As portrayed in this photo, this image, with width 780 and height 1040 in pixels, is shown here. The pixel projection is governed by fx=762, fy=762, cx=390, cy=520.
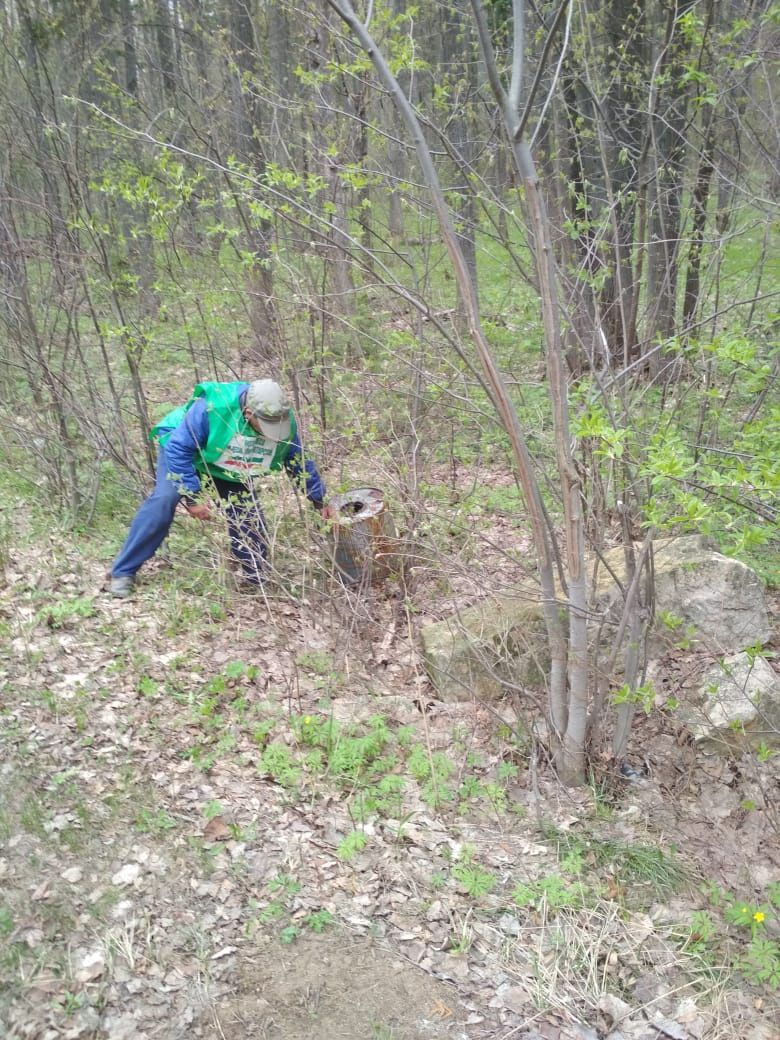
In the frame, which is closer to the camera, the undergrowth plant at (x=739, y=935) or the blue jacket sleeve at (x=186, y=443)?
the undergrowth plant at (x=739, y=935)

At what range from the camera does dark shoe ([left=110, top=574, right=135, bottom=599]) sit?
4840 millimetres

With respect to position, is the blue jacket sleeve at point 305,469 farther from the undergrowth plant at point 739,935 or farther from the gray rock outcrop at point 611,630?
the undergrowth plant at point 739,935

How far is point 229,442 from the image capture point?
191 inches

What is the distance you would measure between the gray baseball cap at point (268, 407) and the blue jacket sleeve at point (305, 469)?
0.20 meters

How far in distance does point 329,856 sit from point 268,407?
252 centimetres

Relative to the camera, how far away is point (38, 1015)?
8.34 feet

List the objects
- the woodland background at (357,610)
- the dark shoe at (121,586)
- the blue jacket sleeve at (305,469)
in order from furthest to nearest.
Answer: the blue jacket sleeve at (305,469) → the dark shoe at (121,586) → the woodland background at (357,610)

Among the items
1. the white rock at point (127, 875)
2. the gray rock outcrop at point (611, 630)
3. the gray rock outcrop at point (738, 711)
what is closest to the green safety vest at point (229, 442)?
the gray rock outcrop at point (611, 630)

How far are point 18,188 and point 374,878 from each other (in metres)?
5.03

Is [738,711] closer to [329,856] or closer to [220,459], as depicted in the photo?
[329,856]

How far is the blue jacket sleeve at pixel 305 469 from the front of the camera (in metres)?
4.97

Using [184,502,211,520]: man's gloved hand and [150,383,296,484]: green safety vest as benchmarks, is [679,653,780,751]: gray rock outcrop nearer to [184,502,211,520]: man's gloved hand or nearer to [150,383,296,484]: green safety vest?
[150,383,296,484]: green safety vest

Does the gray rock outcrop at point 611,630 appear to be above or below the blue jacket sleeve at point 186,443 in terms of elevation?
below

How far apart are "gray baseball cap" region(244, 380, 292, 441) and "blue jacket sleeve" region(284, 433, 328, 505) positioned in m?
0.20
